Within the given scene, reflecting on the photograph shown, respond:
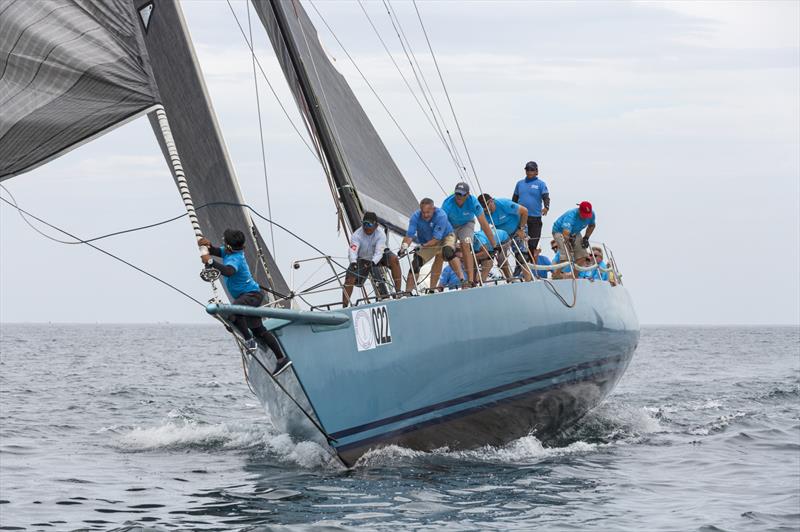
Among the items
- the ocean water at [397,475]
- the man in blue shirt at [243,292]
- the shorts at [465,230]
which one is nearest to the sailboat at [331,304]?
the man in blue shirt at [243,292]

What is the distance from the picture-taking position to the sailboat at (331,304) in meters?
7.14

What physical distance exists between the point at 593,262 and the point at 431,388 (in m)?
4.99

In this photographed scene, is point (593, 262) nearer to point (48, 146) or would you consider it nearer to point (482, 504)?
point (482, 504)

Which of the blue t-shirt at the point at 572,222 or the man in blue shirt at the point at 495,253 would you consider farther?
the blue t-shirt at the point at 572,222

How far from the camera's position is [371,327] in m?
9.44

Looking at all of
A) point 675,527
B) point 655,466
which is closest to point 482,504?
point 675,527

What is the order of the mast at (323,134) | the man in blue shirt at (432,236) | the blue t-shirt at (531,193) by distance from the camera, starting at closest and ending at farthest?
the man in blue shirt at (432,236) → the mast at (323,134) → the blue t-shirt at (531,193)

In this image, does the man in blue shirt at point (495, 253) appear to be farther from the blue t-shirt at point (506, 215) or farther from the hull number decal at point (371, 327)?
the hull number decal at point (371, 327)

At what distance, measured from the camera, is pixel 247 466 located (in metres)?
10.5

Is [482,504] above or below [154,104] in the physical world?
below

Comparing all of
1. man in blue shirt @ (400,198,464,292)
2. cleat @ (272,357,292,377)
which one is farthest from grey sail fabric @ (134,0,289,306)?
cleat @ (272,357,292,377)

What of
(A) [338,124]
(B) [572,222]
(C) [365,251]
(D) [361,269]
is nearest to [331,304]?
(D) [361,269]

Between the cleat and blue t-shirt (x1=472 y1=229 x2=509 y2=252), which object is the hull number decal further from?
blue t-shirt (x1=472 y1=229 x2=509 y2=252)

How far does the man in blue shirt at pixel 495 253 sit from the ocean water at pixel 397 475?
1.88 metres
